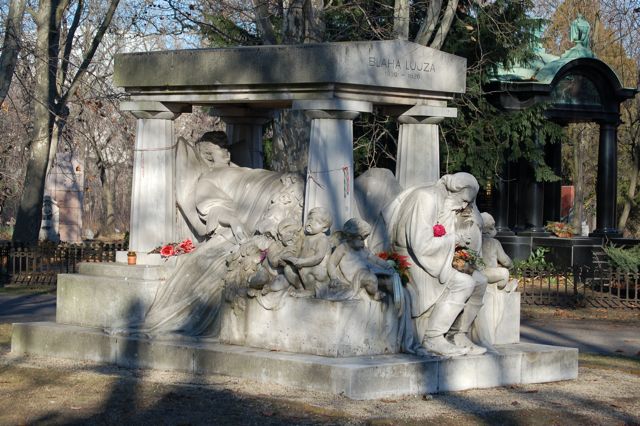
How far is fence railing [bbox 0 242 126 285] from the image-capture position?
24.6 meters

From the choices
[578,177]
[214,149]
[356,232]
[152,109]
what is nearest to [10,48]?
[214,149]

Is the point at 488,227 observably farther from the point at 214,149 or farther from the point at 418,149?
the point at 214,149

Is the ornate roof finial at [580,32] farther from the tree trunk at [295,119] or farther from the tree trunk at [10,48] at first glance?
the tree trunk at [10,48]

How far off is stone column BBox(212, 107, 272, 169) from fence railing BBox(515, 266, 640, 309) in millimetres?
8365

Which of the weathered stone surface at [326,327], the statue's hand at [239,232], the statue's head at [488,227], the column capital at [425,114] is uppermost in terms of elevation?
the column capital at [425,114]

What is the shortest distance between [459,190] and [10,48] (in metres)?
11.9

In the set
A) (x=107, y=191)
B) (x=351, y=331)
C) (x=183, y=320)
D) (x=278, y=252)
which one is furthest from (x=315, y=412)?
(x=107, y=191)

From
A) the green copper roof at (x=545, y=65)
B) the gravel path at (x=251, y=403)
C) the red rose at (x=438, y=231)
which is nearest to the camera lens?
the gravel path at (x=251, y=403)

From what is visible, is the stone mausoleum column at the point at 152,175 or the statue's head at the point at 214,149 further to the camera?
the statue's head at the point at 214,149

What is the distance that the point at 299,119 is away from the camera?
21.2 m

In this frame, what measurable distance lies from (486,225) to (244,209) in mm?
2481

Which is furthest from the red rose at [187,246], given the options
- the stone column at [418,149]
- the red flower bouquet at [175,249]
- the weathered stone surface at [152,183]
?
the stone column at [418,149]

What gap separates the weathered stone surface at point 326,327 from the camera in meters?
10.7

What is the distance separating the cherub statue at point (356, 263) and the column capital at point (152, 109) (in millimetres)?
2820
